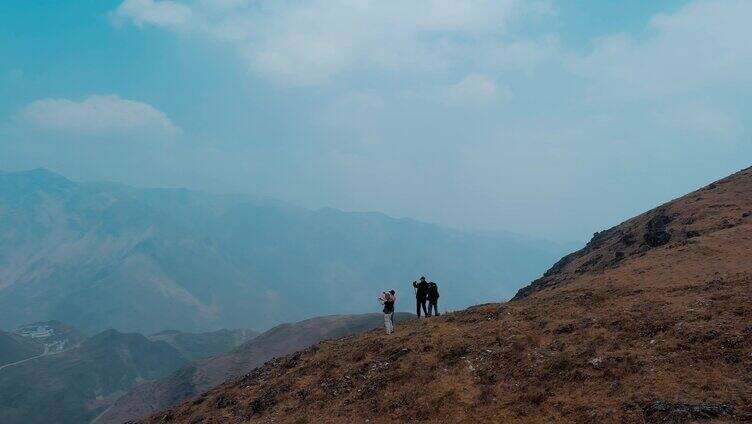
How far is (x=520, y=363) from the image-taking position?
77.6 ft

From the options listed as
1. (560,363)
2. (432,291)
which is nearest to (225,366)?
(432,291)

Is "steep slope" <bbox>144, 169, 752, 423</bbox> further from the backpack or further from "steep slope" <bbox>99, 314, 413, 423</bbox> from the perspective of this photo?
"steep slope" <bbox>99, 314, 413, 423</bbox>

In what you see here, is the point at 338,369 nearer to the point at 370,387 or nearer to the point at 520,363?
the point at 370,387

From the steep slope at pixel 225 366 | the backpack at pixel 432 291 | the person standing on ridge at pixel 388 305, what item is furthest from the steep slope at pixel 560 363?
the steep slope at pixel 225 366

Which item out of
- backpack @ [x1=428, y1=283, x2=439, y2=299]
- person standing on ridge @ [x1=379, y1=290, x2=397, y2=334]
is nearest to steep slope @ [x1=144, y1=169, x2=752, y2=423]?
person standing on ridge @ [x1=379, y1=290, x2=397, y2=334]

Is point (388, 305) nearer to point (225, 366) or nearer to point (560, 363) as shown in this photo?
point (560, 363)

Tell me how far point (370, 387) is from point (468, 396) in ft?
20.3

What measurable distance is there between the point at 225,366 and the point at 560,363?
164347mm

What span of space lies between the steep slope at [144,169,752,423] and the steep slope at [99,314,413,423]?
4346 inches

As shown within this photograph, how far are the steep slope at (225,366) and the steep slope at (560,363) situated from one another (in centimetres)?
11038

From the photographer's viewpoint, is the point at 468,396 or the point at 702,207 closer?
the point at 468,396

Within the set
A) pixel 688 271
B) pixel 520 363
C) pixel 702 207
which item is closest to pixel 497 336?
pixel 520 363

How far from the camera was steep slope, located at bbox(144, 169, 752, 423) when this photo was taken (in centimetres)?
1845

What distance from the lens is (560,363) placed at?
2234 centimetres
